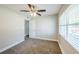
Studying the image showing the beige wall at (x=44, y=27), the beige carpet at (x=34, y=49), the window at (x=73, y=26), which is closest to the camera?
the window at (x=73, y=26)

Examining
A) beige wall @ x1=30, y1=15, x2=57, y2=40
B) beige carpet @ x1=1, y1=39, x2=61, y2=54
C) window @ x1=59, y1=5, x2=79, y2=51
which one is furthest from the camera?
beige wall @ x1=30, y1=15, x2=57, y2=40

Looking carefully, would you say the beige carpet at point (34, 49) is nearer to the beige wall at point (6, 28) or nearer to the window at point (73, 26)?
the beige wall at point (6, 28)

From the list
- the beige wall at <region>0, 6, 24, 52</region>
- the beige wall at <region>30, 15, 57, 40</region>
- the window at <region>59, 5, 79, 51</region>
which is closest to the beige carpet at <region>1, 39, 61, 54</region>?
the beige wall at <region>0, 6, 24, 52</region>

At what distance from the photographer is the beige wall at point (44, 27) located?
7145 millimetres

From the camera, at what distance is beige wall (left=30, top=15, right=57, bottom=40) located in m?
7.14

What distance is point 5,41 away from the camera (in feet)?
14.1

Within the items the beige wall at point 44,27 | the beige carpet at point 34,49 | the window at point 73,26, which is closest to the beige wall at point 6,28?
the beige carpet at point 34,49

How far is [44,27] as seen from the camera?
7.57m

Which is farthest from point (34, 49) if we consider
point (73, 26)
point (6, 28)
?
point (73, 26)

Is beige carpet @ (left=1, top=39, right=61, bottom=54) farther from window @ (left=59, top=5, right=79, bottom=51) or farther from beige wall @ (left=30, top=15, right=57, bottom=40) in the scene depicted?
beige wall @ (left=30, top=15, right=57, bottom=40)
